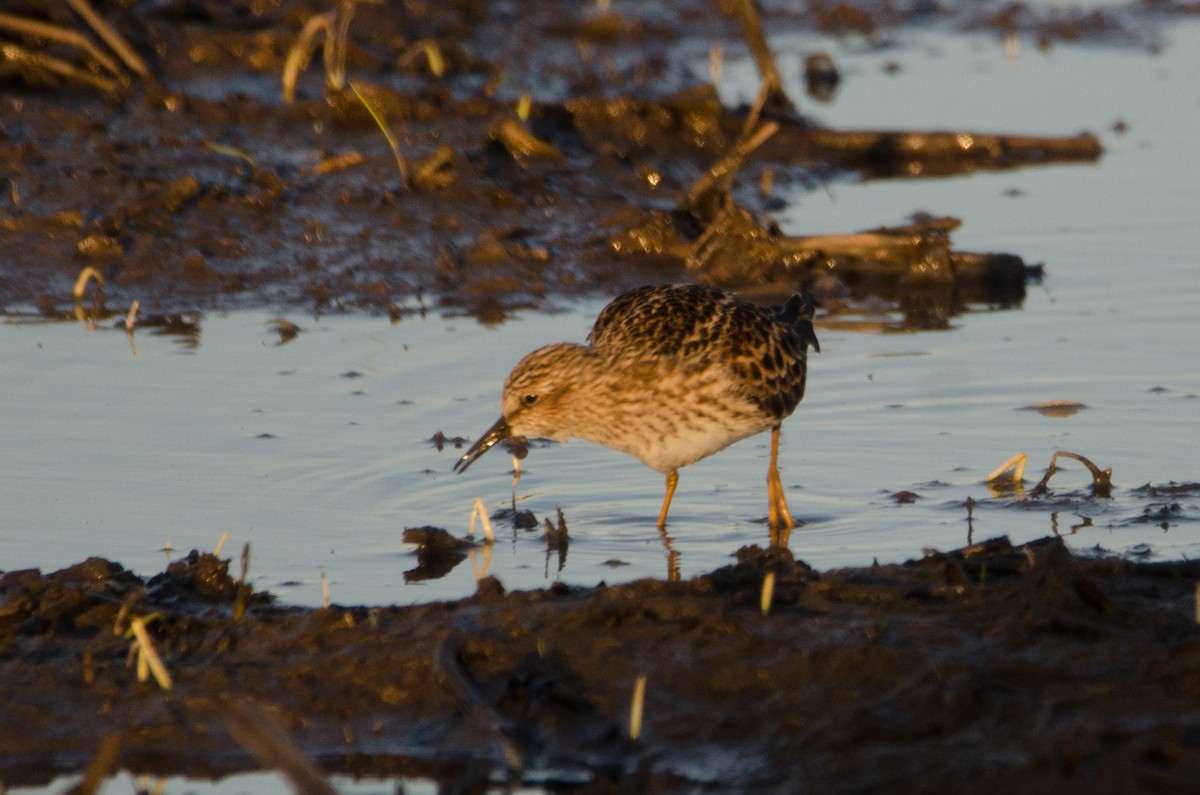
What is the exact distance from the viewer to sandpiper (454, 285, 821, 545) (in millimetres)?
6922

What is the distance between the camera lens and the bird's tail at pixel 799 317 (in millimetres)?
7611

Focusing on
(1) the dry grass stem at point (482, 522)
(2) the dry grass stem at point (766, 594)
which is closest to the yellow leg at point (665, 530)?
(1) the dry grass stem at point (482, 522)

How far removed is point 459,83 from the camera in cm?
1321

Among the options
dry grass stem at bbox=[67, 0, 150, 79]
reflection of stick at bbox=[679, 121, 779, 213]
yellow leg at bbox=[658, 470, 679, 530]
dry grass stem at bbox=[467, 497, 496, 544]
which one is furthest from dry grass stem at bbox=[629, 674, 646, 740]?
dry grass stem at bbox=[67, 0, 150, 79]

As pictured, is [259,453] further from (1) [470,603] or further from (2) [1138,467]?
(2) [1138,467]

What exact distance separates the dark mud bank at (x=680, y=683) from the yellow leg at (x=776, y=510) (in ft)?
3.79

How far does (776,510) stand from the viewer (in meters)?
6.99

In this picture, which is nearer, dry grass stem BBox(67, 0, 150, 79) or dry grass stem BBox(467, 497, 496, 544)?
dry grass stem BBox(467, 497, 496, 544)

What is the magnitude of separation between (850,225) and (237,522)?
545 cm

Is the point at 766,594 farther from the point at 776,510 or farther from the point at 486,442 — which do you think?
the point at 486,442

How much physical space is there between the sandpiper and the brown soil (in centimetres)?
122

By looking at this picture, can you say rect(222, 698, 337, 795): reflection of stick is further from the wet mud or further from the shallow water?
the wet mud

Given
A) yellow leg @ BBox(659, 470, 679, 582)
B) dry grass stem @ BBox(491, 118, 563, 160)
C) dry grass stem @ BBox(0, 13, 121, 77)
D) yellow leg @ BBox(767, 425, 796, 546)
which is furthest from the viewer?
dry grass stem @ BBox(0, 13, 121, 77)

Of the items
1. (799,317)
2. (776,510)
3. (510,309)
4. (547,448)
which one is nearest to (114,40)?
(510,309)
